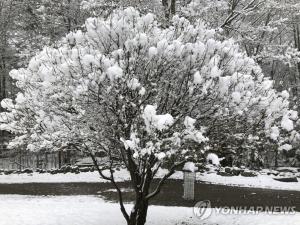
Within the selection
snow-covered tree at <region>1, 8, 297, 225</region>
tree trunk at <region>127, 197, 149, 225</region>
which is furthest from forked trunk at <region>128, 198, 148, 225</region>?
snow-covered tree at <region>1, 8, 297, 225</region>

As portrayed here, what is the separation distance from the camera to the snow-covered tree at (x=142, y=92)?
739cm

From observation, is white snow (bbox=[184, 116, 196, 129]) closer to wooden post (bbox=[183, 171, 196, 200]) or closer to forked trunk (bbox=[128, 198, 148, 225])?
forked trunk (bbox=[128, 198, 148, 225])

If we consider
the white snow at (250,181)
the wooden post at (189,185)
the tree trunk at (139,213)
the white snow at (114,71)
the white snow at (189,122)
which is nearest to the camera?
the white snow at (114,71)

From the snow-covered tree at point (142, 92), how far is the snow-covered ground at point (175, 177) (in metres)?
8.53

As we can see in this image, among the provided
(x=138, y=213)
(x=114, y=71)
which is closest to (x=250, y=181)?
(x=138, y=213)

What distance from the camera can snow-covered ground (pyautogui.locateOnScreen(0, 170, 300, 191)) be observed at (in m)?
16.6

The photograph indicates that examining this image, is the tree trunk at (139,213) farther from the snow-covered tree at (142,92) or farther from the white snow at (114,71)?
the white snow at (114,71)

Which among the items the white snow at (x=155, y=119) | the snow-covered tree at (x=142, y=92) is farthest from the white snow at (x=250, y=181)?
the white snow at (x=155, y=119)

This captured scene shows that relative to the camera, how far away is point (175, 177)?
17844 millimetres

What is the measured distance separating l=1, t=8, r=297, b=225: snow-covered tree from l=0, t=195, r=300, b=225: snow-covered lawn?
285cm

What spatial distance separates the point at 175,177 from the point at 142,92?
1108 centimetres

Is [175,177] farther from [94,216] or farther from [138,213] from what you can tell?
[138,213]

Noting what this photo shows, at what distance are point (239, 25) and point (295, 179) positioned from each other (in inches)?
271

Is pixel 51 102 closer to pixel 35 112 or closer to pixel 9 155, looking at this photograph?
pixel 35 112
